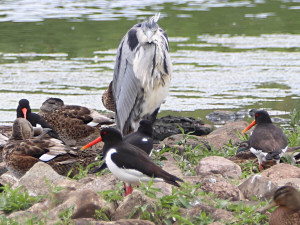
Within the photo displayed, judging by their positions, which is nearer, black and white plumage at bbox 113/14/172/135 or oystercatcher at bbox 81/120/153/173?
oystercatcher at bbox 81/120/153/173

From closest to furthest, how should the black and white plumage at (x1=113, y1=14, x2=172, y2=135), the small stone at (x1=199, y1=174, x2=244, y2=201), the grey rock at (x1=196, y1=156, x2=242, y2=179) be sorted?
the small stone at (x1=199, y1=174, x2=244, y2=201) < the grey rock at (x1=196, y1=156, x2=242, y2=179) < the black and white plumage at (x1=113, y1=14, x2=172, y2=135)

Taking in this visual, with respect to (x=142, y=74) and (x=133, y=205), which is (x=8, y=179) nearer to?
(x=142, y=74)

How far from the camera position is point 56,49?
17453 millimetres

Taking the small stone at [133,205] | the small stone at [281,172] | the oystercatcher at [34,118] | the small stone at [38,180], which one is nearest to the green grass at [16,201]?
the small stone at [38,180]

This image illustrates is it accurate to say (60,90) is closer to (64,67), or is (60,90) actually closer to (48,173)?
(64,67)

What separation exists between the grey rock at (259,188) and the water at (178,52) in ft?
17.6

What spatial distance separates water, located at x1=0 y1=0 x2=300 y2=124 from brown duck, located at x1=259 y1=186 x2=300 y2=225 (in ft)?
20.5

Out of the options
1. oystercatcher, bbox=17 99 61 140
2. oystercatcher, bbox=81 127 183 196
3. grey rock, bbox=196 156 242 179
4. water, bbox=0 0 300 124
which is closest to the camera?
oystercatcher, bbox=81 127 183 196

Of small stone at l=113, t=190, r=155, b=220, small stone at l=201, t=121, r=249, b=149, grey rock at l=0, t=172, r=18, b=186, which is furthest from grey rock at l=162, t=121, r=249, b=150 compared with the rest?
small stone at l=113, t=190, r=155, b=220

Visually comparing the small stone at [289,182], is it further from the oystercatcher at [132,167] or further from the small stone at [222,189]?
the oystercatcher at [132,167]

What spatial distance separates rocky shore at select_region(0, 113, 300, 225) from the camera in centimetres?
520

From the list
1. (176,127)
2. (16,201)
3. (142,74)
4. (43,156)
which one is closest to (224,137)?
(176,127)

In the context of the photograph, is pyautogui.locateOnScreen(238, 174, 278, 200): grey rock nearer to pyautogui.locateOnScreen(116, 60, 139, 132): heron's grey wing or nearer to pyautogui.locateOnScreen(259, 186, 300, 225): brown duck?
pyautogui.locateOnScreen(259, 186, 300, 225): brown duck

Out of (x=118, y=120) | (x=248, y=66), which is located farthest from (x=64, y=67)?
(x=118, y=120)
